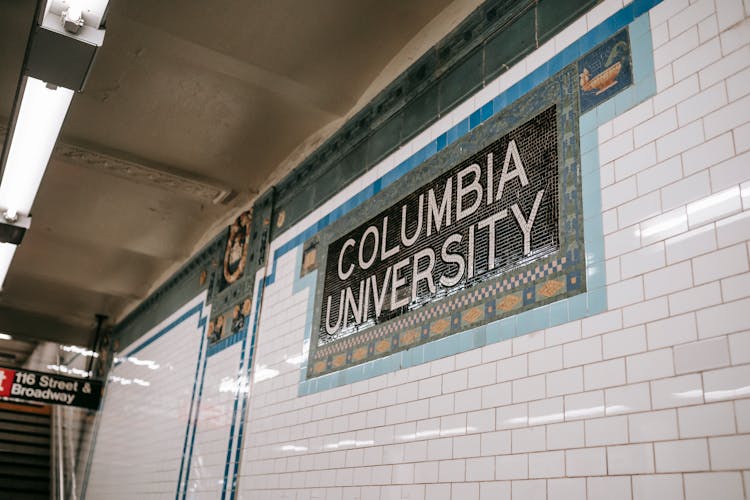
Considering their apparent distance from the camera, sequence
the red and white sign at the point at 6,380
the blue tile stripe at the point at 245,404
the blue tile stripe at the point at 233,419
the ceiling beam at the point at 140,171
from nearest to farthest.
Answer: the blue tile stripe at the point at 245,404 < the blue tile stripe at the point at 233,419 < the ceiling beam at the point at 140,171 < the red and white sign at the point at 6,380

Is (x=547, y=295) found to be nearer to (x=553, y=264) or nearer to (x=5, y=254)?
(x=553, y=264)

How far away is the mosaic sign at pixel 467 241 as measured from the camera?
2945 mm

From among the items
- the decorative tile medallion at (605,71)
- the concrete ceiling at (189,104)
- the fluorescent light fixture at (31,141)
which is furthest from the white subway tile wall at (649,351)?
the fluorescent light fixture at (31,141)

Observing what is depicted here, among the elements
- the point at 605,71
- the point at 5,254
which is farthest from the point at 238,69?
the point at 605,71

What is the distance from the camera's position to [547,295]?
9.37ft

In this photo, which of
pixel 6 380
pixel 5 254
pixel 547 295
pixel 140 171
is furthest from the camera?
pixel 6 380

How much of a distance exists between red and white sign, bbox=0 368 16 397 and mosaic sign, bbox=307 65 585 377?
544 cm

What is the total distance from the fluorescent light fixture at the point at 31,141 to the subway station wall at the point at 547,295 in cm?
182

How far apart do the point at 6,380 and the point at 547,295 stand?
7558 millimetres

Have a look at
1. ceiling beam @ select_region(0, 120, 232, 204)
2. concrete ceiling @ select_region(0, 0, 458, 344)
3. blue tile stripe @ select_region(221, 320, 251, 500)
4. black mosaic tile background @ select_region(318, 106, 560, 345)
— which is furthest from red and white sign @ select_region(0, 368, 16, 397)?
black mosaic tile background @ select_region(318, 106, 560, 345)

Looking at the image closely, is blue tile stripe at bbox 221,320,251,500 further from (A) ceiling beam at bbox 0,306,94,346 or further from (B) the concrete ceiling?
(A) ceiling beam at bbox 0,306,94,346

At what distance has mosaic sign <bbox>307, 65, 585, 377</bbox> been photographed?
2.95 metres

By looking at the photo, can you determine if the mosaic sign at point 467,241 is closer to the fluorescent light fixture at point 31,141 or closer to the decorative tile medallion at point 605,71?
the decorative tile medallion at point 605,71

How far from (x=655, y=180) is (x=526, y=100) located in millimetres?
927
